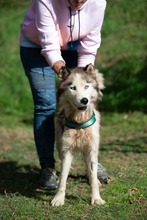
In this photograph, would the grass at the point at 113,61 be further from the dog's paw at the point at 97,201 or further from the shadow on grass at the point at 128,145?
the dog's paw at the point at 97,201

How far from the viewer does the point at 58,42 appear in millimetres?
4965

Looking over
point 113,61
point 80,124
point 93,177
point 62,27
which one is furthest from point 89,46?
point 113,61

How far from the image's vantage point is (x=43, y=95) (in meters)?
5.24

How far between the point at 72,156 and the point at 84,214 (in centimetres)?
64

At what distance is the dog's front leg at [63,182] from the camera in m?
4.67

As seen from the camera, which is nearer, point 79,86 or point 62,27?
point 79,86

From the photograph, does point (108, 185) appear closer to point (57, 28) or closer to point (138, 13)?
point (57, 28)

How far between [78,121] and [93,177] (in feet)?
1.71

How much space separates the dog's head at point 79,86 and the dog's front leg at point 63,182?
1.67 feet

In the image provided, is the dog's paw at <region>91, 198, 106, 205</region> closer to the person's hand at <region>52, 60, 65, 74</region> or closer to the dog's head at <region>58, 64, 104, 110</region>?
the dog's head at <region>58, 64, 104, 110</region>

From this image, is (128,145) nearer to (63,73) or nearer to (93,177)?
(93,177)

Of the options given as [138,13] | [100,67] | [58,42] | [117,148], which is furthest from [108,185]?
[138,13]

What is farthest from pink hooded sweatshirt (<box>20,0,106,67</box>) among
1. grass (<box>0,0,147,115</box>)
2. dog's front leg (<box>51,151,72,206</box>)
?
grass (<box>0,0,147,115</box>)

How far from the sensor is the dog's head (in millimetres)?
4512
